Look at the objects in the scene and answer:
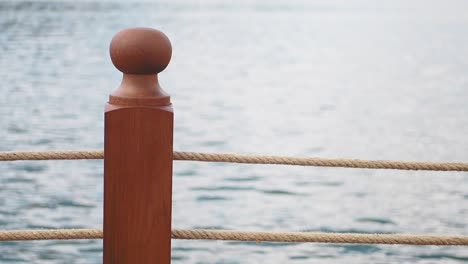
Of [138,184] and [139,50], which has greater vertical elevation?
[139,50]

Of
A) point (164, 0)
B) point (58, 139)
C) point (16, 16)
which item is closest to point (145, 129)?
point (58, 139)

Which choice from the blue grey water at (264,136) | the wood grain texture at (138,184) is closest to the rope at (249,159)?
the wood grain texture at (138,184)

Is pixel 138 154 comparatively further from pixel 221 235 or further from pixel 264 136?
pixel 264 136

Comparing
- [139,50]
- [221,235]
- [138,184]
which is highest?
[139,50]

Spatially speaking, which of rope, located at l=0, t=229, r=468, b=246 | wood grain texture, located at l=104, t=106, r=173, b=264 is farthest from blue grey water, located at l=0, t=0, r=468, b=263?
wood grain texture, located at l=104, t=106, r=173, b=264

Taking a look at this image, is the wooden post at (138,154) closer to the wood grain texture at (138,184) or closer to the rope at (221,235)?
the wood grain texture at (138,184)

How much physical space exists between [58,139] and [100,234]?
46.6 ft

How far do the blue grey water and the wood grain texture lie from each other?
7.17m

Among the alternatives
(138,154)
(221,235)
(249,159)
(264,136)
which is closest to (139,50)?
(138,154)

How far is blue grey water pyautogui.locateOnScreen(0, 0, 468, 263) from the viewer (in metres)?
11.3

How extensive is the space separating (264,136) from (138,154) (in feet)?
54.2

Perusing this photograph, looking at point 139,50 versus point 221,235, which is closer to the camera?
point 139,50

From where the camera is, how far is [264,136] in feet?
61.9

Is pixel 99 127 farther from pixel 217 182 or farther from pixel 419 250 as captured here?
pixel 419 250
